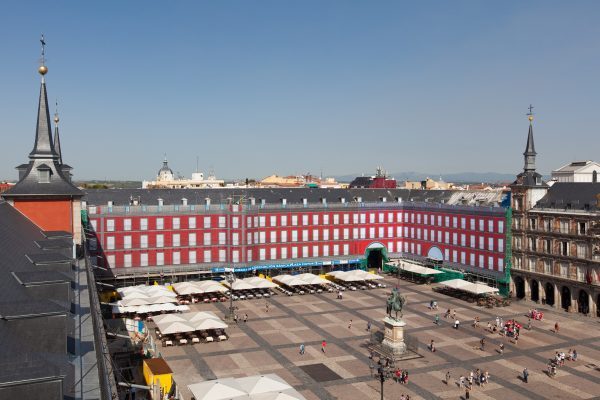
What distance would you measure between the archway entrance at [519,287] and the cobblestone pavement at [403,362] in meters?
4.22

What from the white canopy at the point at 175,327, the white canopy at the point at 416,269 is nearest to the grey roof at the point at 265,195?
the white canopy at the point at 416,269

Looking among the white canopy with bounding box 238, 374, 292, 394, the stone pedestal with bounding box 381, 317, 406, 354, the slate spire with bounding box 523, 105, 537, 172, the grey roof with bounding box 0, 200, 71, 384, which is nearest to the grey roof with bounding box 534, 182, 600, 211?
the slate spire with bounding box 523, 105, 537, 172

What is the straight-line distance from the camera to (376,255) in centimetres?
10181

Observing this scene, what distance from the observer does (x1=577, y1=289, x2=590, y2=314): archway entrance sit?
224ft

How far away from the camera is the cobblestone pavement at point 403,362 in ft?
143

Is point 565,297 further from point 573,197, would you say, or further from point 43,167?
point 43,167

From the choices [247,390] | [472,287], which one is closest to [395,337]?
[247,390]

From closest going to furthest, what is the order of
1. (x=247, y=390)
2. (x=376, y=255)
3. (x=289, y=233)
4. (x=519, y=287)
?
(x=247, y=390) < (x=519, y=287) < (x=289, y=233) < (x=376, y=255)

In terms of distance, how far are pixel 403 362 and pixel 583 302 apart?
33.1m

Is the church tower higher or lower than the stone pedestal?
higher

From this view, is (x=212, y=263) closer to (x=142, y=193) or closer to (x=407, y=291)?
(x=142, y=193)

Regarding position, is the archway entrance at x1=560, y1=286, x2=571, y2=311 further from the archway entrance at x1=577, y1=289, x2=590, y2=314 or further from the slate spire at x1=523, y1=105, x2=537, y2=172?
the slate spire at x1=523, y1=105, x2=537, y2=172

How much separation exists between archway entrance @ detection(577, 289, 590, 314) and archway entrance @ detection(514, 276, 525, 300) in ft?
30.1

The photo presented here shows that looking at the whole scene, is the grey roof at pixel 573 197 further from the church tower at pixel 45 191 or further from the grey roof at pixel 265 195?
the church tower at pixel 45 191
